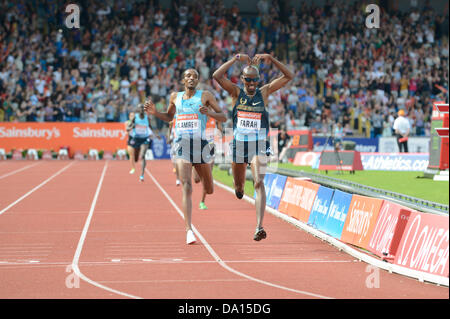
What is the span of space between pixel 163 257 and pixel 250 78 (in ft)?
8.49

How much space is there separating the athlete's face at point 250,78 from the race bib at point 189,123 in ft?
2.66

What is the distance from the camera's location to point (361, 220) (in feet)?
33.1

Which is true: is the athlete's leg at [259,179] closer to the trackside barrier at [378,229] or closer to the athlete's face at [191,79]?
the trackside barrier at [378,229]

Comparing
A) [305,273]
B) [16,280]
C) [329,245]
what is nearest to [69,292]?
[16,280]

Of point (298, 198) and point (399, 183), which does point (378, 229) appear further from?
point (399, 183)

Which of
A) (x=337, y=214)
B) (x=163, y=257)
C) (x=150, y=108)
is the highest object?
(x=150, y=108)

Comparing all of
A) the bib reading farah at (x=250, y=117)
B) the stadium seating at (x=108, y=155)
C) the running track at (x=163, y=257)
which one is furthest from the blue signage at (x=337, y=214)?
the stadium seating at (x=108, y=155)

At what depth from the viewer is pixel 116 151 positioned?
126 feet

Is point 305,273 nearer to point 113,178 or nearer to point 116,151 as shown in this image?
point 113,178

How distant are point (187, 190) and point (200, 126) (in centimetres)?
93

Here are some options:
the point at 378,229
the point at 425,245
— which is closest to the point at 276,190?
the point at 378,229

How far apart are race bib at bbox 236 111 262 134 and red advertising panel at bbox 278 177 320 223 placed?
106 inches

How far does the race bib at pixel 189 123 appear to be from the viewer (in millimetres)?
10398

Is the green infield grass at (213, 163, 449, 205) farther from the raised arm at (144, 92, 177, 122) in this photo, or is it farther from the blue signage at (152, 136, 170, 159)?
the blue signage at (152, 136, 170, 159)
